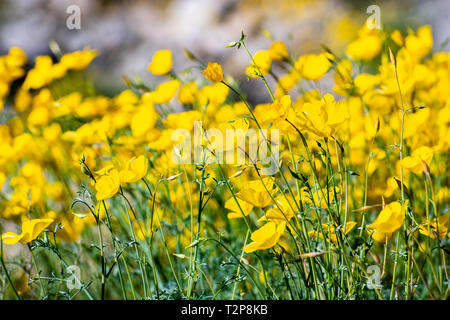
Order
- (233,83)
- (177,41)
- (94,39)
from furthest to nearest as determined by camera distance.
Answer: (177,41), (94,39), (233,83)

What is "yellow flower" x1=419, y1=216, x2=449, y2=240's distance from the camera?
58 cm

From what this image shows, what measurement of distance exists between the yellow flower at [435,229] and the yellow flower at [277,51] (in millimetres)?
421

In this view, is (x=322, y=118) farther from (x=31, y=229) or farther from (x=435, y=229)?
(x=31, y=229)

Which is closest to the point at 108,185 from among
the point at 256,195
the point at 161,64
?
the point at 256,195

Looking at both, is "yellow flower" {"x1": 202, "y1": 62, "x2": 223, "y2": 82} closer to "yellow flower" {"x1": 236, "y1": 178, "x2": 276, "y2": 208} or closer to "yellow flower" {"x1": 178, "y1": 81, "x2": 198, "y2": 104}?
"yellow flower" {"x1": 236, "y1": 178, "x2": 276, "y2": 208}

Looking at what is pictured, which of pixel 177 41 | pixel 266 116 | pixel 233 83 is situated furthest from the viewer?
pixel 177 41

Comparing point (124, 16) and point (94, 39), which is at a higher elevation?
point (124, 16)

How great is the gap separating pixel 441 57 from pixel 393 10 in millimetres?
717

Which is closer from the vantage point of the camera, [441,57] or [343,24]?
[441,57]

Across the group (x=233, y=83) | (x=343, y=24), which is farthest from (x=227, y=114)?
(x=343, y=24)

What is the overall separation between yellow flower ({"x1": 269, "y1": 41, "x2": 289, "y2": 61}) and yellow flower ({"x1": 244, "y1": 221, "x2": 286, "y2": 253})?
0.44 meters

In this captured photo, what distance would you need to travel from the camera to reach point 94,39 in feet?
5.69
